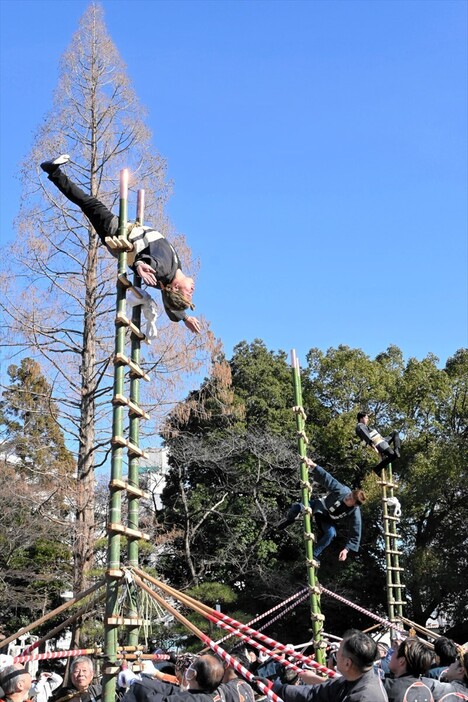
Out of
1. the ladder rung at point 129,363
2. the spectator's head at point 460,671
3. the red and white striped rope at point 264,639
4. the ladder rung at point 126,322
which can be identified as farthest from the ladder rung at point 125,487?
Result: the spectator's head at point 460,671

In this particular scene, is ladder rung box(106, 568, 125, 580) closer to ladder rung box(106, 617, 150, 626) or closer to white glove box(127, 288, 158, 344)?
ladder rung box(106, 617, 150, 626)

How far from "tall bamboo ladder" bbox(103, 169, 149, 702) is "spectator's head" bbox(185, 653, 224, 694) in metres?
1.23

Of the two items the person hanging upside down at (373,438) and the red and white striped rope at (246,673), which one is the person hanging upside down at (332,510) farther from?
the red and white striped rope at (246,673)

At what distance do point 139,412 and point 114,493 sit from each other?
0.62 metres

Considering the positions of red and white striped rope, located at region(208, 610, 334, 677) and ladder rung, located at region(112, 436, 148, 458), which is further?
ladder rung, located at region(112, 436, 148, 458)

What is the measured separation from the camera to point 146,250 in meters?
5.31

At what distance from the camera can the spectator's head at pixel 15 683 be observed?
3.54m

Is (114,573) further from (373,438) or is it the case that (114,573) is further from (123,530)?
(373,438)

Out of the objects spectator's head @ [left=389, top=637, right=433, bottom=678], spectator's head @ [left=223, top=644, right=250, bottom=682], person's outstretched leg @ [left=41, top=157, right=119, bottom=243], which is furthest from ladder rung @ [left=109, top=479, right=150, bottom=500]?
spectator's head @ [left=389, top=637, right=433, bottom=678]

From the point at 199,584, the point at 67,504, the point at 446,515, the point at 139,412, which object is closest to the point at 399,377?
the point at 446,515

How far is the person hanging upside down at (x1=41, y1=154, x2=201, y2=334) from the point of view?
525 centimetres

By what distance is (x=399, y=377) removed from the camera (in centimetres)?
2261

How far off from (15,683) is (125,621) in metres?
1.20

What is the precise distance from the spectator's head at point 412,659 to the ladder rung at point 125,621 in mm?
1776
